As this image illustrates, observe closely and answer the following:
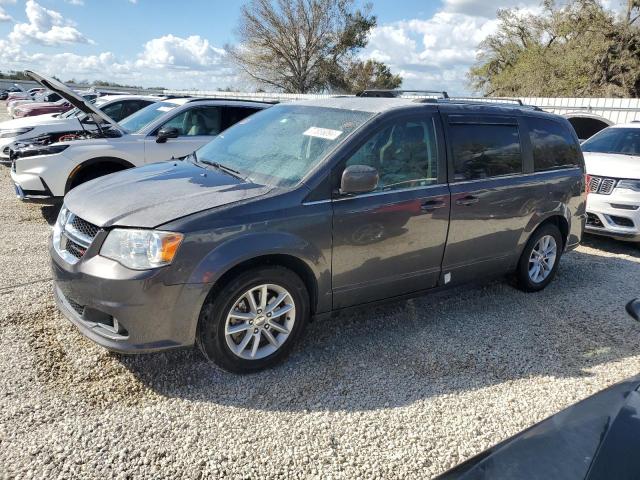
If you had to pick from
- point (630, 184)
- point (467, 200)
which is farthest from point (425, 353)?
point (630, 184)

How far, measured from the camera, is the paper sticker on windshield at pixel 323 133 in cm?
364

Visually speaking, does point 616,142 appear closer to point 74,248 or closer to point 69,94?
point 74,248

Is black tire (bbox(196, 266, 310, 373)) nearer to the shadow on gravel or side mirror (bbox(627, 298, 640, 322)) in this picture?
the shadow on gravel

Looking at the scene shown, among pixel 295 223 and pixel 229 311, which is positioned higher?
pixel 295 223

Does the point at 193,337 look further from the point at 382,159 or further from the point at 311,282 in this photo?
the point at 382,159

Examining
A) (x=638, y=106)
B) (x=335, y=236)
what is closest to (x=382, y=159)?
(x=335, y=236)

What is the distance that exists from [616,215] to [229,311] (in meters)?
5.87

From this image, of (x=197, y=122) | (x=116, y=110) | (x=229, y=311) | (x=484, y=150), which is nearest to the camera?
(x=229, y=311)

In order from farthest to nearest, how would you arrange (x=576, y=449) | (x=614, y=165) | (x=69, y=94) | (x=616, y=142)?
(x=616, y=142)
(x=614, y=165)
(x=69, y=94)
(x=576, y=449)

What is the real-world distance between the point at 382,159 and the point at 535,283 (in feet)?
7.98

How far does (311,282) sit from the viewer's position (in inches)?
136

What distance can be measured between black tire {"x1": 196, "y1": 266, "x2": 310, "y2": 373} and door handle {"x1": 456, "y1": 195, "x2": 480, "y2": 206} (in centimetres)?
155

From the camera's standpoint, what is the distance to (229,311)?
10.3ft

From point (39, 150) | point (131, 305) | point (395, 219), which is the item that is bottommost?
point (131, 305)
